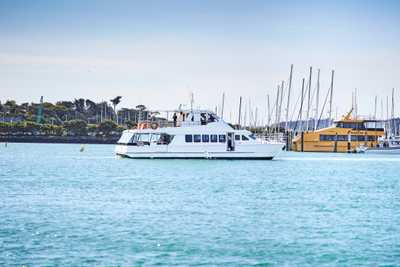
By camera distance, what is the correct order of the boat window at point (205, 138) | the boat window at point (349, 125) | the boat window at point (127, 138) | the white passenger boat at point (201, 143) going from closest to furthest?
the white passenger boat at point (201, 143) < the boat window at point (205, 138) < the boat window at point (127, 138) < the boat window at point (349, 125)

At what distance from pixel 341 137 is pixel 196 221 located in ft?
317

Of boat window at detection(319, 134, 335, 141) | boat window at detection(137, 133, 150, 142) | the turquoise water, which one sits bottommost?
the turquoise water

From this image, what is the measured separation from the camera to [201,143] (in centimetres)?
7594

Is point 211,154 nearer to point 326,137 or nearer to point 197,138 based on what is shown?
point 197,138

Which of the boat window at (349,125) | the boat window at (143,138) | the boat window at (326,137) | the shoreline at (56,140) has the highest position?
the boat window at (349,125)

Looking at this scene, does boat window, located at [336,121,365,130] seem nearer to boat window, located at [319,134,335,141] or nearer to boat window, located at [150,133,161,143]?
boat window, located at [319,134,335,141]

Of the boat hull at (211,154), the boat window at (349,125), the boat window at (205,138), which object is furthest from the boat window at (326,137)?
the boat window at (205,138)

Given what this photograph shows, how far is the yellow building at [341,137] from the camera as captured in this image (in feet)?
412

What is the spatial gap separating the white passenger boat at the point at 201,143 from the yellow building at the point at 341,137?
49.8 m

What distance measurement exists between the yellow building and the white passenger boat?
49.8m

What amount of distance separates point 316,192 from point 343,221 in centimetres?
1342

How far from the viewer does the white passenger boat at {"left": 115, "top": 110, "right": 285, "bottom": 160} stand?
7550 cm

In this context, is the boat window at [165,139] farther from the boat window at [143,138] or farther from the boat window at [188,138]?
the boat window at [143,138]

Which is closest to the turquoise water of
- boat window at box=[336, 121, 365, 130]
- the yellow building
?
the yellow building
